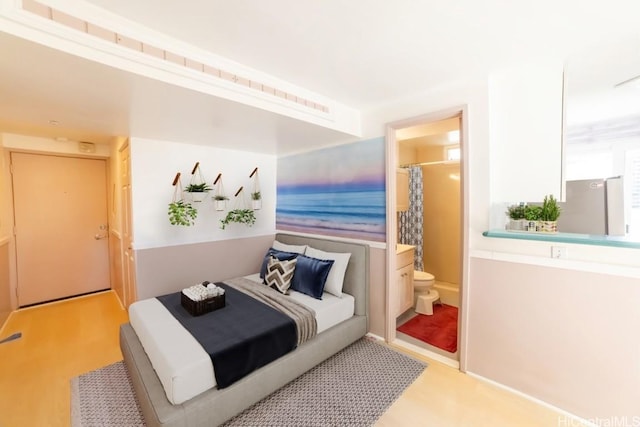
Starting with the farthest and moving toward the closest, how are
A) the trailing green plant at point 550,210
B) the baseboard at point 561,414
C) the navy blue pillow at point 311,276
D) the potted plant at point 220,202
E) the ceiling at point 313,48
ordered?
the potted plant at point 220,202 → the navy blue pillow at point 311,276 → the trailing green plant at point 550,210 → the baseboard at point 561,414 → the ceiling at point 313,48

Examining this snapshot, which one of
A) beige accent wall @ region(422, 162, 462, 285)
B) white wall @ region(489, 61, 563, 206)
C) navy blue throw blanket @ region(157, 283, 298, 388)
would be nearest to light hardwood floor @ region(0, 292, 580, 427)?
navy blue throw blanket @ region(157, 283, 298, 388)

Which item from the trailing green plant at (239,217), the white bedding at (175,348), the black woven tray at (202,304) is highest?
the trailing green plant at (239,217)

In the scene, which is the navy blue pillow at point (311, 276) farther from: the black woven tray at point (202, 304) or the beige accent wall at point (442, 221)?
the beige accent wall at point (442, 221)

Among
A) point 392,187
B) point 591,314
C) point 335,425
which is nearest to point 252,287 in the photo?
point 335,425

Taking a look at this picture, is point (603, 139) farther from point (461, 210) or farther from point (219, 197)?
point (219, 197)

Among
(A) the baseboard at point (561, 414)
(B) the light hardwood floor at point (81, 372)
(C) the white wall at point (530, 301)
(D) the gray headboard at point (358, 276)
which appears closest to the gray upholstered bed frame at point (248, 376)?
(D) the gray headboard at point (358, 276)

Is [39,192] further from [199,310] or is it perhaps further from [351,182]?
[351,182]

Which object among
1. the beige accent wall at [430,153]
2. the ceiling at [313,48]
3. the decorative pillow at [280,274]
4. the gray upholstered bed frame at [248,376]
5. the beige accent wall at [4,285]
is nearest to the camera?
the ceiling at [313,48]

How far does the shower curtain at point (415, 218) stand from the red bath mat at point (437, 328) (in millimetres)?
741

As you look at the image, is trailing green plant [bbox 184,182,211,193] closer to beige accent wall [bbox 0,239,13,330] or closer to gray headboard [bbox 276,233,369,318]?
gray headboard [bbox 276,233,369,318]

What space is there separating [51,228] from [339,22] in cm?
465

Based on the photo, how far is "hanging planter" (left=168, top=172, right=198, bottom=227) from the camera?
2.80 m

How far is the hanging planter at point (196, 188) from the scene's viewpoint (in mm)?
2947

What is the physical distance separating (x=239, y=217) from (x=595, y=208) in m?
3.47
